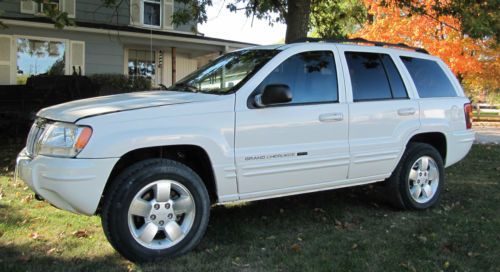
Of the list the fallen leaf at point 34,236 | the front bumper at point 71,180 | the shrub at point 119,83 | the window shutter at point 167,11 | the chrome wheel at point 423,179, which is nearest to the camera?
the front bumper at point 71,180

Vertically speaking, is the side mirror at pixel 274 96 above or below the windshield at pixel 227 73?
below

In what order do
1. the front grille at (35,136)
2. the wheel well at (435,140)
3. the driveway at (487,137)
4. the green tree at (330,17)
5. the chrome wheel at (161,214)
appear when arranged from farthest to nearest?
1. the driveway at (487,137)
2. the green tree at (330,17)
3. the wheel well at (435,140)
4. the front grille at (35,136)
5. the chrome wheel at (161,214)

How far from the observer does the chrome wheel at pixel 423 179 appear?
5.84 m

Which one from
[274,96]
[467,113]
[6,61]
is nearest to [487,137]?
[467,113]

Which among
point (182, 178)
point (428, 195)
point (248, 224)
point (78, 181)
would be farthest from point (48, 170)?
point (428, 195)

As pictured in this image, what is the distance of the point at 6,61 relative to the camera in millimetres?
15375

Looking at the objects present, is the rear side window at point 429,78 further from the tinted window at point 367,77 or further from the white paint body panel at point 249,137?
the tinted window at point 367,77

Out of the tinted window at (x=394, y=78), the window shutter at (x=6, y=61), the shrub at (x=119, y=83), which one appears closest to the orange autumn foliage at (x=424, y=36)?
the shrub at (x=119, y=83)

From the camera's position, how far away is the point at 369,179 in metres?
5.43

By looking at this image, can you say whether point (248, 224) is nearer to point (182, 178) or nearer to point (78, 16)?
point (182, 178)

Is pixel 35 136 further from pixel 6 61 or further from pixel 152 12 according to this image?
pixel 152 12

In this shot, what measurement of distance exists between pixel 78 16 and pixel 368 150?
14911 millimetres

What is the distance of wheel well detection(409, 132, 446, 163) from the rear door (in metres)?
0.37

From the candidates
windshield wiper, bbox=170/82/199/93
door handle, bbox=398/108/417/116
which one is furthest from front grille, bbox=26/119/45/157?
door handle, bbox=398/108/417/116
